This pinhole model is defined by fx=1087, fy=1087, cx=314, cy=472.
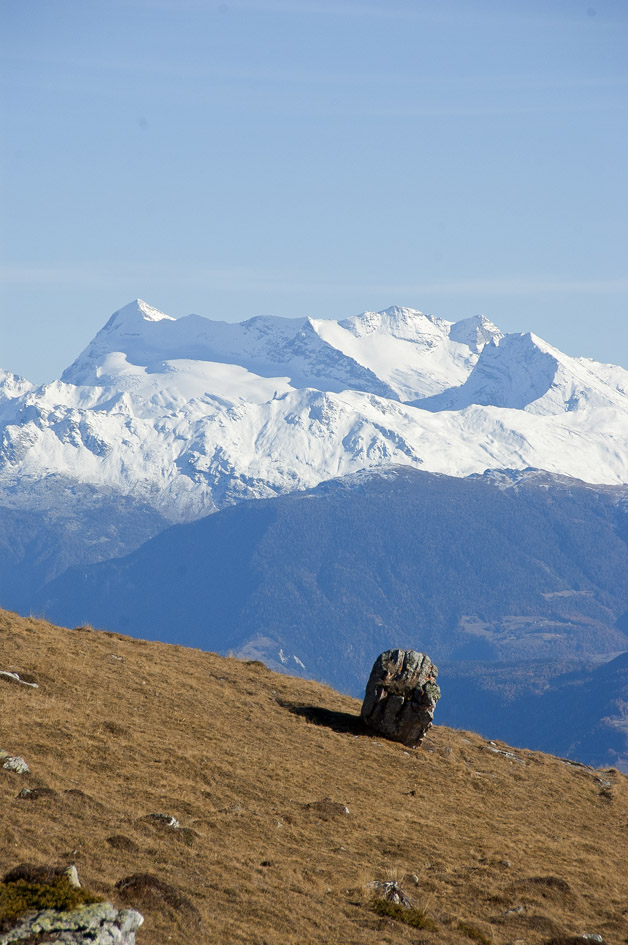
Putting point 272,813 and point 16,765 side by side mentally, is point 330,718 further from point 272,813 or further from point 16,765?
point 16,765

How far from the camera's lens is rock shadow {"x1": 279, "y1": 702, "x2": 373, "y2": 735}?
4878 cm

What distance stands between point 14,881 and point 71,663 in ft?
78.9

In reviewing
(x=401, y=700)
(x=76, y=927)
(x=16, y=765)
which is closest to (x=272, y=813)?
(x=16, y=765)

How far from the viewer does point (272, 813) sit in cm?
3325

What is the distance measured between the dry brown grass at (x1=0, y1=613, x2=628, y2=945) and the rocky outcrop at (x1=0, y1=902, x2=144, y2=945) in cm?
142

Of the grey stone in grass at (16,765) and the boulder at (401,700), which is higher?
the boulder at (401,700)

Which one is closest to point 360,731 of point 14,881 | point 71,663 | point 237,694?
point 237,694

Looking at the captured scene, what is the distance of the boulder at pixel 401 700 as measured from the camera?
48844 millimetres

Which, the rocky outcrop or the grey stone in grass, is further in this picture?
the grey stone in grass

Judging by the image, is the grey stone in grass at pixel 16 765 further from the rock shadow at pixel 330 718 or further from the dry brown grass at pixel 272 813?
the rock shadow at pixel 330 718

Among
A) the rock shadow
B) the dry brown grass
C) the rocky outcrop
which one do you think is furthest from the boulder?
the rocky outcrop

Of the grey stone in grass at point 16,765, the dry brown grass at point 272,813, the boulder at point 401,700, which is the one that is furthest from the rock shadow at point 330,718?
the grey stone in grass at point 16,765

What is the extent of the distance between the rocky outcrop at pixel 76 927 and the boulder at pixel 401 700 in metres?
27.9

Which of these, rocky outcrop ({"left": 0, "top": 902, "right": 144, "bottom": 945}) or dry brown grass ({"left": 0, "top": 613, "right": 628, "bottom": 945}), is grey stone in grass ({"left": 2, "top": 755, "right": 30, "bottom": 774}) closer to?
dry brown grass ({"left": 0, "top": 613, "right": 628, "bottom": 945})
